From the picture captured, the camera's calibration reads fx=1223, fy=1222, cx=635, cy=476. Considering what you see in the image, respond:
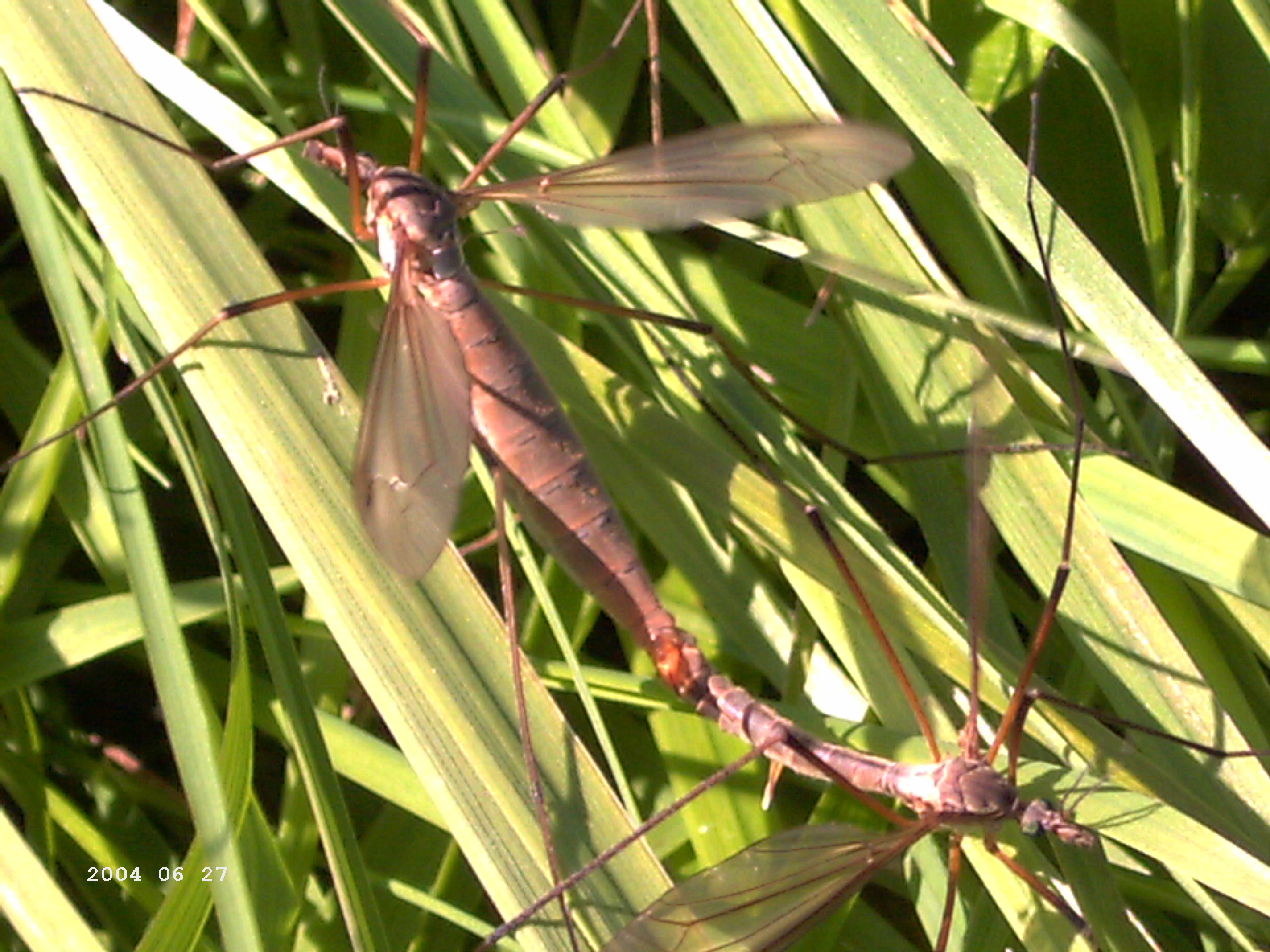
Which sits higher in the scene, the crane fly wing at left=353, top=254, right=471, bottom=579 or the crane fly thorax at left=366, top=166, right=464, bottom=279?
the crane fly thorax at left=366, top=166, right=464, bottom=279

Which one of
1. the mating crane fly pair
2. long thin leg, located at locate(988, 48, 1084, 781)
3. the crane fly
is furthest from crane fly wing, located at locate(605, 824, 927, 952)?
the crane fly

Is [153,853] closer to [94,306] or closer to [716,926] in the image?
[94,306]

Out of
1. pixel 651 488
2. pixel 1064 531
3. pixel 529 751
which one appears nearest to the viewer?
pixel 529 751

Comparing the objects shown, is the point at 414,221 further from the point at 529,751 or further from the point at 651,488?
the point at 529,751

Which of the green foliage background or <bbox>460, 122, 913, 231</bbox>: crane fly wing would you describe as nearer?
the green foliage background

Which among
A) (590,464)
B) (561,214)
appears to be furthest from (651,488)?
(561,214)

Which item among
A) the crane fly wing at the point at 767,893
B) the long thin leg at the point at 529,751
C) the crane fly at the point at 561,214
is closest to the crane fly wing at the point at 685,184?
the crane fly at the point at 561,214

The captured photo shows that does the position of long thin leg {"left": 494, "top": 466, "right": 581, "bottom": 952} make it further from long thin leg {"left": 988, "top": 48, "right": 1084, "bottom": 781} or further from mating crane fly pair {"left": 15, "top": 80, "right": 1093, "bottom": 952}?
long thin leg {"left": 988, "top": 48, "right": 1084, "bottom": 781}
